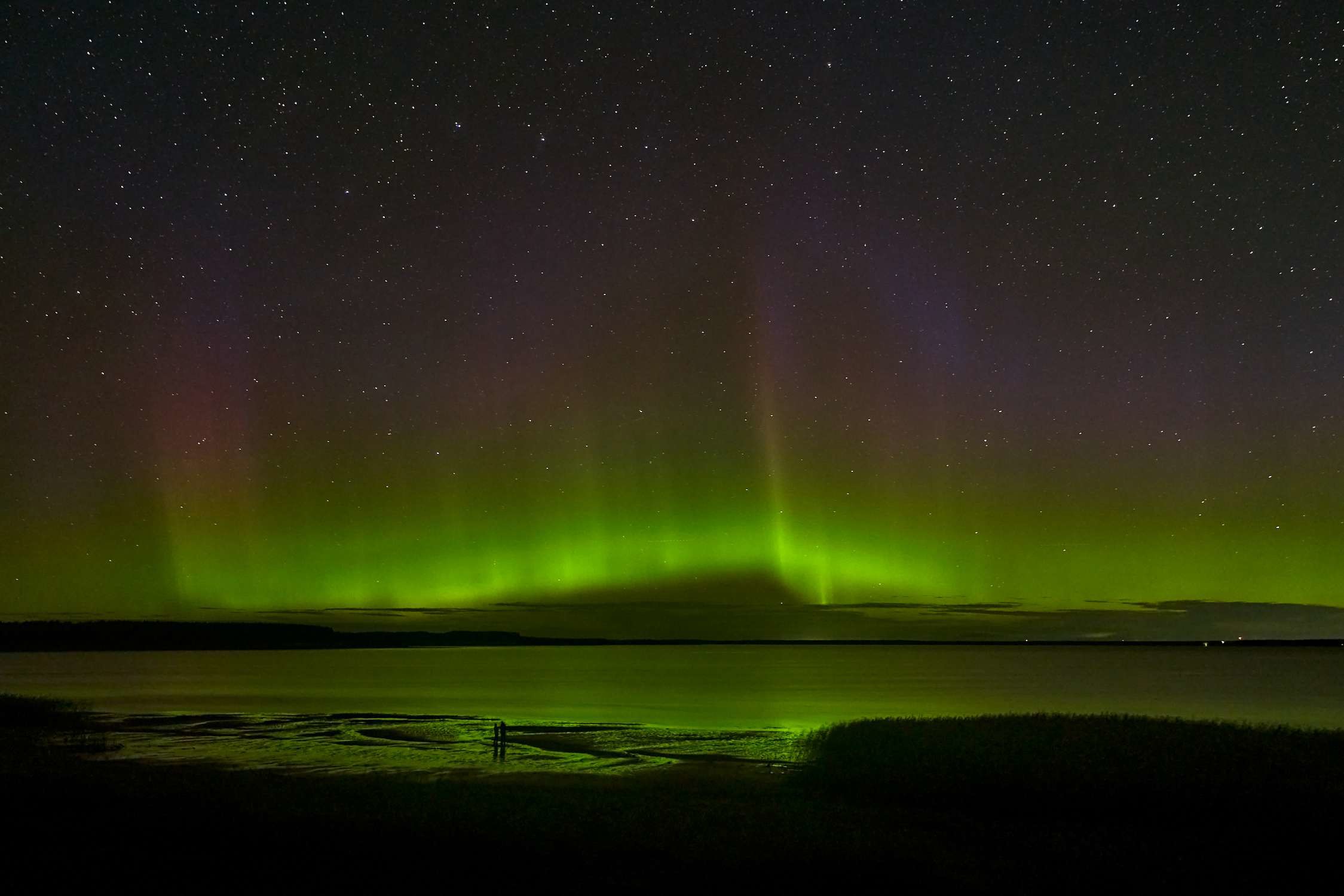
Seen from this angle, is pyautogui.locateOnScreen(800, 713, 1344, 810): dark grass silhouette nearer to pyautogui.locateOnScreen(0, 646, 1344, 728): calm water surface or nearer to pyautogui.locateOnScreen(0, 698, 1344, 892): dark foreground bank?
pyautogui.locateOnScreen(0, 698, 1344, 892): dark foreground bank

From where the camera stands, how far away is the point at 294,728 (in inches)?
1822

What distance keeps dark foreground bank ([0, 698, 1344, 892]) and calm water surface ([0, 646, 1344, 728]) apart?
25.5 m

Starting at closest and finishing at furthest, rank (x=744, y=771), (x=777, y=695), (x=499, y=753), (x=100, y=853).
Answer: (x=100, y=853), (x=744, y=771), (x=499, y=753), (x=777, y=695)

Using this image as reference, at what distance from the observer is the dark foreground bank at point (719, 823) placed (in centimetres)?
1491

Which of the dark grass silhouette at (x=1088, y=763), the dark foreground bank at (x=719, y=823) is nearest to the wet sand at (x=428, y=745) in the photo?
the dark foreground bank at (x=719, y=823)

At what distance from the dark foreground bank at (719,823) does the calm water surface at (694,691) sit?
25.5 meters

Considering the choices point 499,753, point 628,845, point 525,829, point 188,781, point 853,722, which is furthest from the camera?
point 853,722

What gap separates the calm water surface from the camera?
6450 cm

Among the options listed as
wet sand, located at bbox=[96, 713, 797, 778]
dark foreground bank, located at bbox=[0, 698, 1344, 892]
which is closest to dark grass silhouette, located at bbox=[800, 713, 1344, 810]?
dark foreground bank, located at bbox=[0, 698, 1344, 892]

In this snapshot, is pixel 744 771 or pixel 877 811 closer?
pixel 877 811

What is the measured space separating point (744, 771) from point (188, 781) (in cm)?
1445

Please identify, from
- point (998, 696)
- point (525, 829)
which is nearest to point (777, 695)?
point (998, 696)

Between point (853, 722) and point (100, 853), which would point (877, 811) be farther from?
point (853, 722)

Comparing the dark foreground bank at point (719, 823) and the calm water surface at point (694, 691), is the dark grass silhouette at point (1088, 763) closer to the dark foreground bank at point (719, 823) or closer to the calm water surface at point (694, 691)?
the dark foreground bank at point (719, 823)
